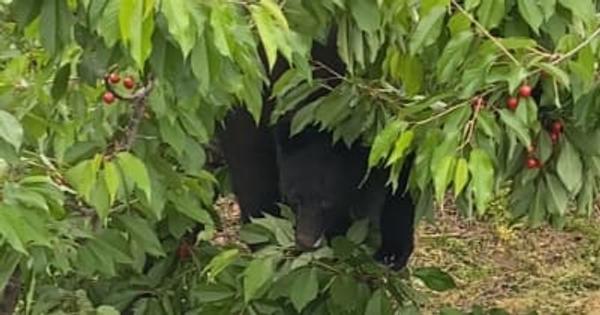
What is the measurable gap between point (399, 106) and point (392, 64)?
238 mm

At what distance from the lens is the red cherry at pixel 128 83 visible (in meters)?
2.12

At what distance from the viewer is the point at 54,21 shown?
173cm

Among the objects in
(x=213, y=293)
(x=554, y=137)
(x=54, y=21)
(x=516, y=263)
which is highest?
(x=54, y=21)

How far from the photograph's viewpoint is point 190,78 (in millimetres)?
1696

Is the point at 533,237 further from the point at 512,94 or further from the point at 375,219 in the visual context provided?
the point at 512,94

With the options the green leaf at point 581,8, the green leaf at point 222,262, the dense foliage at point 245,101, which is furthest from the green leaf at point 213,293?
the green leaf at point 581,8

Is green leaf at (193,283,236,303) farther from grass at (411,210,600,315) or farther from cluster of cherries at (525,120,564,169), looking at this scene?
grass at (411,210,600,315)

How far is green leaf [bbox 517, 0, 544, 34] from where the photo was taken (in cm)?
188

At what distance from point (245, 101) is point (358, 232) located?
3.74ft

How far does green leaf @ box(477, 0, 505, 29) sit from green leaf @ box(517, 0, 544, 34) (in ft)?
0.10

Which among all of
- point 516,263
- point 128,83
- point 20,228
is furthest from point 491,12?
point 516,263

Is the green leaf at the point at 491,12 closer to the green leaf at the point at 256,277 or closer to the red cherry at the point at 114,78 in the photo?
the red cherry at the point at 114,78

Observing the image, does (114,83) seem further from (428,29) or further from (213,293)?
(213,293)

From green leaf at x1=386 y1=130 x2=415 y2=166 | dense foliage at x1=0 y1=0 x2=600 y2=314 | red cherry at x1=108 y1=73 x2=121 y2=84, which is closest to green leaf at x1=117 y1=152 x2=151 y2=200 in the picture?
dense foliage at x1=0 y1=0 x2=600 y2=314
